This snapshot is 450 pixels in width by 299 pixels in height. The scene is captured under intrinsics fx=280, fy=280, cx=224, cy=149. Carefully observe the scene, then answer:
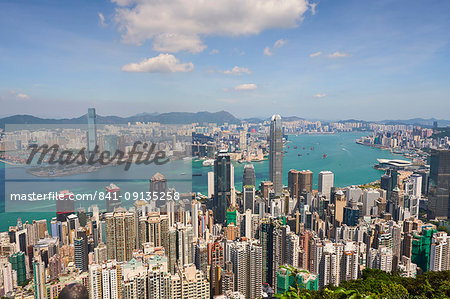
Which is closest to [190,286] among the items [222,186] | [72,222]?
[72,222]

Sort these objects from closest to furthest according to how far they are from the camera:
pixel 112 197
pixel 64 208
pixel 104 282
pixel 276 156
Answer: pixel 104 282, pixel 112 197, pixel 64 208, pixel 276 156

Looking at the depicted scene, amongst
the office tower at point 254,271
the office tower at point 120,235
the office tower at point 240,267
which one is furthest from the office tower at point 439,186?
the office tower at point 120,235

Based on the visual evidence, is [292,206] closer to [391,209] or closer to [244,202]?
[244,202]

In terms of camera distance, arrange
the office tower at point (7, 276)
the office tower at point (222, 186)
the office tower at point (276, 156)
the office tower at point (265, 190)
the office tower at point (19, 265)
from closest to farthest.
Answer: the office tower at point (7, 276) → the office tower at point (19, 265) → the office tower at point (222, 186) → the office tower at point (265, 190) → the office tower at point (276, 156)

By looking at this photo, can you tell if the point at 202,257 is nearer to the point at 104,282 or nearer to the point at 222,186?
the point at 104,282

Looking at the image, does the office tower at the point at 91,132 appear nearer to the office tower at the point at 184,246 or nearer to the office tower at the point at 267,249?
the office tower at the point at 184,246
